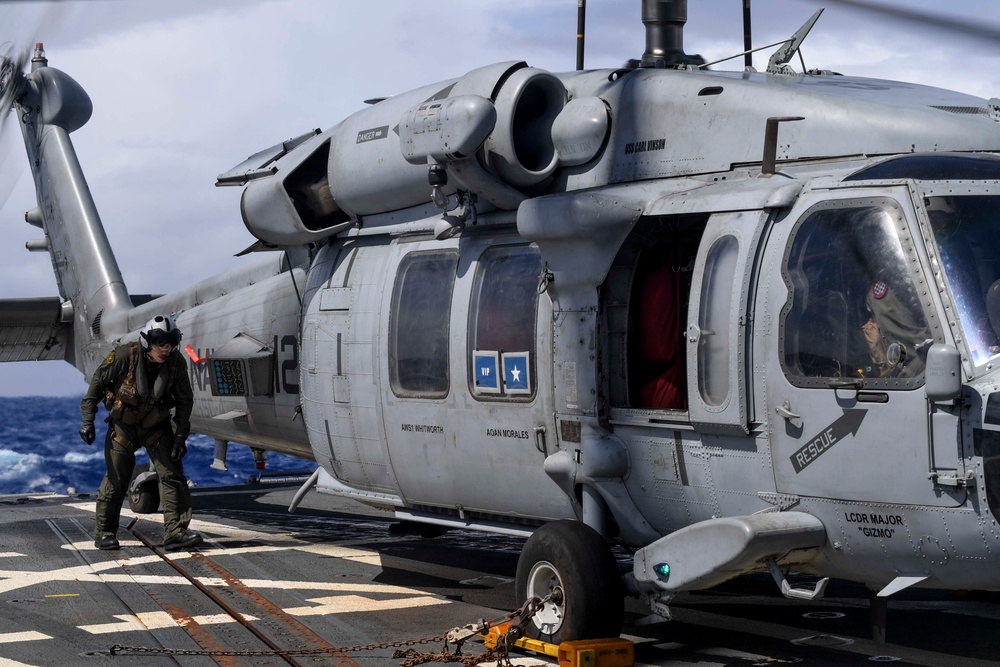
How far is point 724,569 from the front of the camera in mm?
5523

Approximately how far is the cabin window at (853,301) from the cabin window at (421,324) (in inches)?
101

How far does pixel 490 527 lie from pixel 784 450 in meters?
2.43

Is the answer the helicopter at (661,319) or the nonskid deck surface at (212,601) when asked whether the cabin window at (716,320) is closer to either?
the helicopter at (661,319)

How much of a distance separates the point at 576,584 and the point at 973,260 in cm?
242

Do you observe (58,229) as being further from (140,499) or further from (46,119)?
(140,499)

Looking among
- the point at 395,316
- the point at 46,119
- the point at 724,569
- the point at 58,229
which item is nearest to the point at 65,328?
the point at 58,229

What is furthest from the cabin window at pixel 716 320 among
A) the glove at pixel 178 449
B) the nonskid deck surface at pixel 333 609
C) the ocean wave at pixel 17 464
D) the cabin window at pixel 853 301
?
the ocean wave at pixel 17 464

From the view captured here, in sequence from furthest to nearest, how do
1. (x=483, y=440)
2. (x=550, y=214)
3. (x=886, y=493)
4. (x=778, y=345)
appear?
(x=483, y=440) → (x=550, y=214) → (x=778, y=345) → (x=886, y=493)

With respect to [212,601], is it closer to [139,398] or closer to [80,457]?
[139,398]

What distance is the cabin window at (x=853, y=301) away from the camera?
5.23 m

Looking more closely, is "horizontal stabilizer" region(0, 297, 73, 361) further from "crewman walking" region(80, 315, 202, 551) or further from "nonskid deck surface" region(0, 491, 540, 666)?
"crewman walking" region(80, 315, 202, 551)

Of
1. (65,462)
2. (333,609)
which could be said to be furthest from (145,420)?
(65,462)

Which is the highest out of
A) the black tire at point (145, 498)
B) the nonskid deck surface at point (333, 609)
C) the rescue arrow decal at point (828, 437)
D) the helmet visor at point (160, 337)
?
the helmet visor at point (160, 337)

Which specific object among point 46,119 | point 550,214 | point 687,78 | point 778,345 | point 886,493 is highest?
point 46,119
